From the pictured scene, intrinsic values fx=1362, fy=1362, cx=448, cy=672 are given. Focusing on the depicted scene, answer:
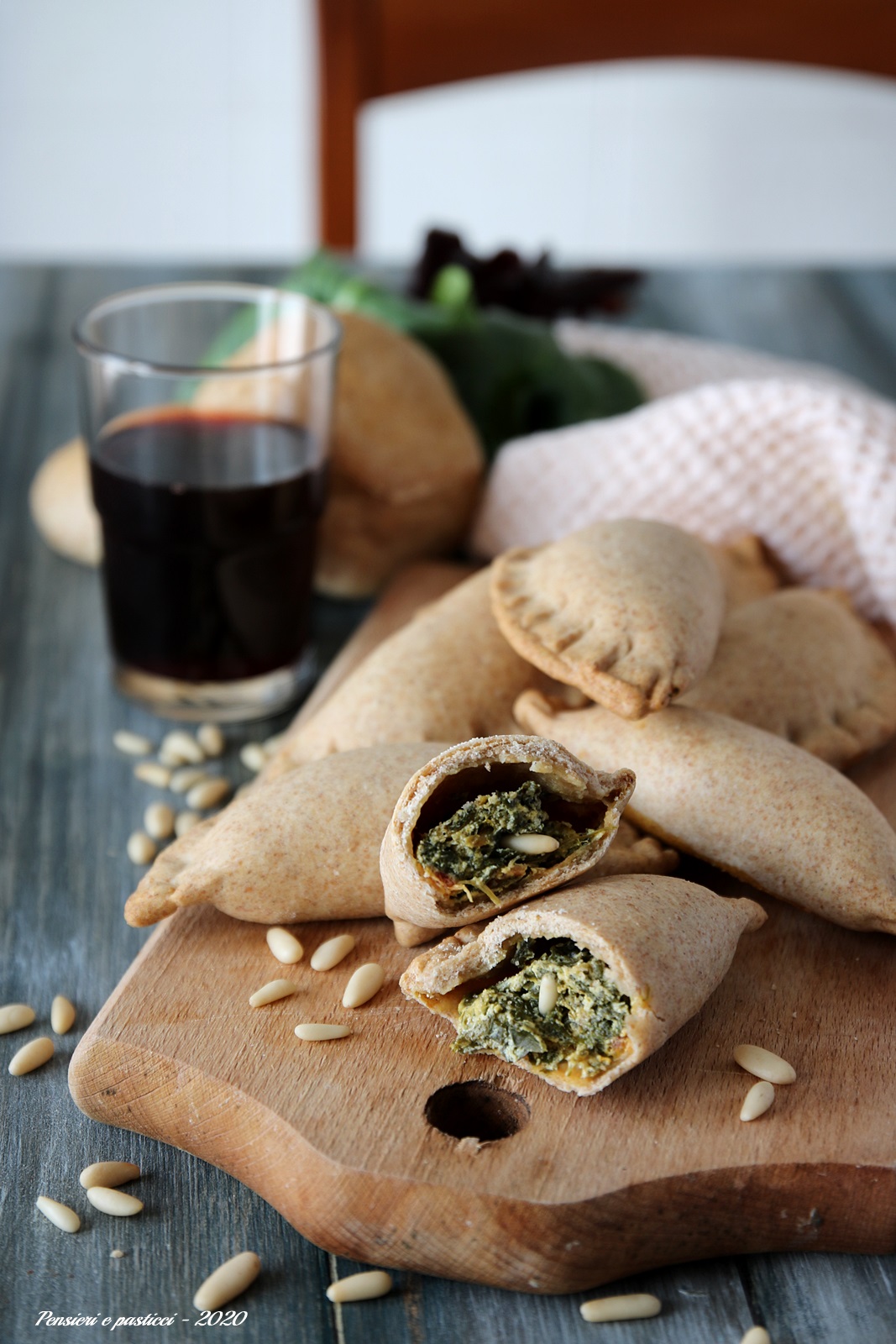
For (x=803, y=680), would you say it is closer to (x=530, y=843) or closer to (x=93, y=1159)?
(x=530, y=843)

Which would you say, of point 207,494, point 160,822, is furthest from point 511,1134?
point 207,494

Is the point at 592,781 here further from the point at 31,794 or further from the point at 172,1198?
the point at 31,794

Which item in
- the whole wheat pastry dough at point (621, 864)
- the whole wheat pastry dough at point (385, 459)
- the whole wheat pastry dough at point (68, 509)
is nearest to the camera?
the whole wheat pastry dough at point (621, 864)

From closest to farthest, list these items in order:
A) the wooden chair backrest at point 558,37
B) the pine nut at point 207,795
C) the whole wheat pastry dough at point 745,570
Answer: the pine nut at point 207,795 → the whole wheat pastry dough at point 745,570 → the wooden chair backrest at point 558,37

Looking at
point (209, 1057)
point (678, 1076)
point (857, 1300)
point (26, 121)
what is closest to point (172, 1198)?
point (209, 1057)

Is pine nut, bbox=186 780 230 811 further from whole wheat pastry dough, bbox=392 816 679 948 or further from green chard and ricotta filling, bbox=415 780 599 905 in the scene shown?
green chard and ricotta filling, bbox=415 780 599 905

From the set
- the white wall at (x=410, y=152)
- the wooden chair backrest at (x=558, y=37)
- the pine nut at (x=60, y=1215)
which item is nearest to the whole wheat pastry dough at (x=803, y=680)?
the pine nut at (x=60, y=1215)

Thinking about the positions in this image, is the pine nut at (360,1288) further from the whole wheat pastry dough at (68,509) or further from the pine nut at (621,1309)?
the whole wheat pastry dough at (68,509)
